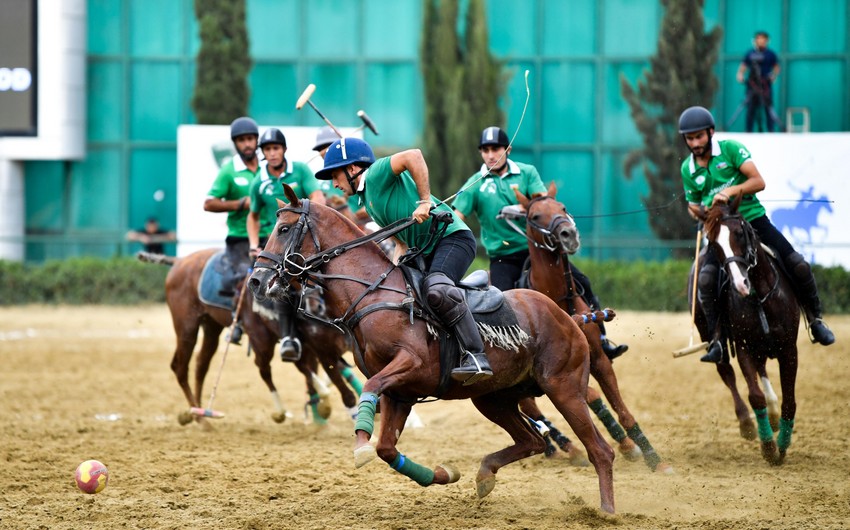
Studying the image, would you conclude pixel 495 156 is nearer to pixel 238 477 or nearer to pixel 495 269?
pixel 495 269

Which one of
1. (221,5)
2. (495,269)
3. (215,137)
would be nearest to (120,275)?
(215,137)

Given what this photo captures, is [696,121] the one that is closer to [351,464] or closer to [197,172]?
[351,464]

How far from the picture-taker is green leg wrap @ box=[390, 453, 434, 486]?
24.4 ft

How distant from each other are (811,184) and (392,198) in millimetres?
14586

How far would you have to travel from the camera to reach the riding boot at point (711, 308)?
987 cm

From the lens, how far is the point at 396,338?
7.49 metres

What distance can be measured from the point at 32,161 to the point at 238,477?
19391 mm

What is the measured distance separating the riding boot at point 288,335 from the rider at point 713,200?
3793 millimetres

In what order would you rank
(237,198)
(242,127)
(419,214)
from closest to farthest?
(419,214)
(242,127)
(237,198)

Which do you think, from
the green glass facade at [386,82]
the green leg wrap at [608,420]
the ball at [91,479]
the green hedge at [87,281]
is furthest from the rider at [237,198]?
the green glass facade at [386,82]

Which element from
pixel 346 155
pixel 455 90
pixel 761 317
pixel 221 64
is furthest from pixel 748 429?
pixel 221 64

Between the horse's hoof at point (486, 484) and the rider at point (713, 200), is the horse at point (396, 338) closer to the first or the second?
the horse's hoof at point (486, 484)

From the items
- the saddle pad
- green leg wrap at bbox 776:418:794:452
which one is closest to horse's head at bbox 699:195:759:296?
green leg wrap at bbox 776:418:794:452

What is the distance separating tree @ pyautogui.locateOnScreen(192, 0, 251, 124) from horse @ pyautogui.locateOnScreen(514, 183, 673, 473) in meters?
16.4
